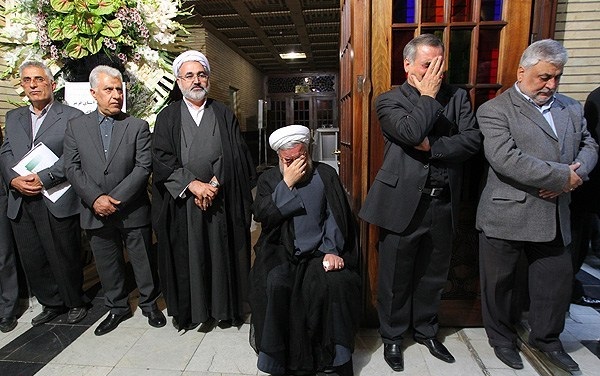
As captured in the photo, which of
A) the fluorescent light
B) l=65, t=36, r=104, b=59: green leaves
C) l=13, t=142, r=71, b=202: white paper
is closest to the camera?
l=13, t=142, r=71, b=202: white paper

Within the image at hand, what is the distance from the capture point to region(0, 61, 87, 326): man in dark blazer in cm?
259

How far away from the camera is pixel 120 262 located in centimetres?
269

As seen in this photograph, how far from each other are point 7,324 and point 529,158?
343cm

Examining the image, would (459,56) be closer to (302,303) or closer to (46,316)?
(302,303)

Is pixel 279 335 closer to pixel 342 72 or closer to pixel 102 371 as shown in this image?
pixel 102 371

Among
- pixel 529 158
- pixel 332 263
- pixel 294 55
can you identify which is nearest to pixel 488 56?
pixel 529 158

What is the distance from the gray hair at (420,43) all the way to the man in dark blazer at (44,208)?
2.29 m

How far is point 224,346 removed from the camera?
239 centimetres

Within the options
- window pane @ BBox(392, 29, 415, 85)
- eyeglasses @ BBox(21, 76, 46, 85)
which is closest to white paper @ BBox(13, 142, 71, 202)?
eyeglasses @ BBox(21, 76, 46, 85)

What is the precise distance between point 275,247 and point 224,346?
754mm

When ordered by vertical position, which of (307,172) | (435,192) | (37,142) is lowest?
(435,192)

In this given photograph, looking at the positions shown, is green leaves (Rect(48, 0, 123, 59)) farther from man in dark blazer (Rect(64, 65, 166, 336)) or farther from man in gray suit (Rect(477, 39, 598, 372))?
man in gray suit (Rect(477, 39, 598, 372))

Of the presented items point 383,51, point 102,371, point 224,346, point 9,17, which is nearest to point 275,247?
point 224,346

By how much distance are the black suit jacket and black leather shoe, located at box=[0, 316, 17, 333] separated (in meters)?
2.56
